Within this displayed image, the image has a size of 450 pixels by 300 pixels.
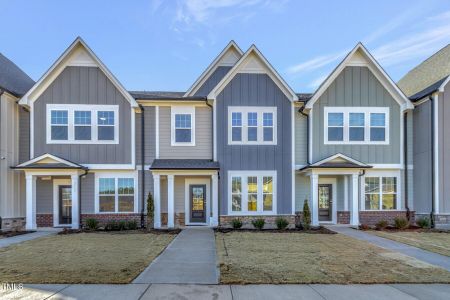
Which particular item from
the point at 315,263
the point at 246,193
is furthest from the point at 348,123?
the point at 315,263

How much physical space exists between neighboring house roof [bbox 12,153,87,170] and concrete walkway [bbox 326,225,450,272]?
12.2 meters

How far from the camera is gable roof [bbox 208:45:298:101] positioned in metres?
15.1

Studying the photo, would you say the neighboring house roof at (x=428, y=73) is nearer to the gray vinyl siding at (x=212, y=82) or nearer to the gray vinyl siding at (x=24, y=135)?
the gray vinyl siding at (x=212, y=82)

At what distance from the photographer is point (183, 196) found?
52.1 ft

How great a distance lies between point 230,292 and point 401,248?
6.98 meters

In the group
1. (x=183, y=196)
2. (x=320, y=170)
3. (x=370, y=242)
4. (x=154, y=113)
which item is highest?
(x=154, y=113)

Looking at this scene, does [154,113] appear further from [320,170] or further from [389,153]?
[389,153]

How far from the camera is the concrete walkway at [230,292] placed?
18.4 ft

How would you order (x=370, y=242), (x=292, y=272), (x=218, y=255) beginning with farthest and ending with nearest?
(x=370, y=242)
(x=218, y=255)
(x=292, y=272)

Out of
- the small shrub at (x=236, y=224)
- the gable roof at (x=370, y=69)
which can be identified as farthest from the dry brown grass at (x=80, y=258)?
the gable roof at (x=370, y=69)

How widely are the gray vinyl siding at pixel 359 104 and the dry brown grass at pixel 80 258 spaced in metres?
8.67

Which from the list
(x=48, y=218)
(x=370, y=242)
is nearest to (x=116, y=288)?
(x=370, y=242)

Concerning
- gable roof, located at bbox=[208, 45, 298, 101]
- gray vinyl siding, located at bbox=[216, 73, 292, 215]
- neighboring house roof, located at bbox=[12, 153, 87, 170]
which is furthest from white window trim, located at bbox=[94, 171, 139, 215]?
gable roof, located at bbox=[208, 45, 298, 101]

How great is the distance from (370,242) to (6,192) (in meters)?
15.2
